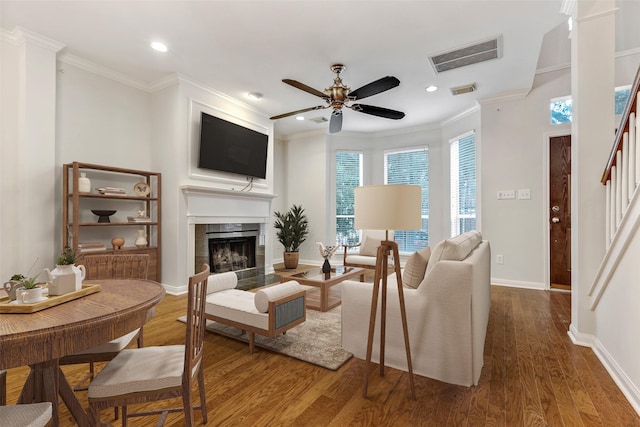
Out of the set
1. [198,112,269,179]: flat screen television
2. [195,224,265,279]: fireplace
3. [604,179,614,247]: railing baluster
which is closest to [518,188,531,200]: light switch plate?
[604,179,614,247]: railing baluster

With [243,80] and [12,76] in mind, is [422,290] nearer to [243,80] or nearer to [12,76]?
[243,80]

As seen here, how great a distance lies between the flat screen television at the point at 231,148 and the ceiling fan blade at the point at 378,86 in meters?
2.12

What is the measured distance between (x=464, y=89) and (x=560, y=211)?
2194mm

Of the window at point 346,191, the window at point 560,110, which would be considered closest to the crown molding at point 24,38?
the window at point 346,191

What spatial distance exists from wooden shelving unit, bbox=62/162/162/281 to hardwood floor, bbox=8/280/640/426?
1.76 m

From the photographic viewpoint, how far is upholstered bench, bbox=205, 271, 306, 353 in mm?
2260

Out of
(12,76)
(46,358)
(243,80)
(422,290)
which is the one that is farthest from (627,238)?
(12,76)

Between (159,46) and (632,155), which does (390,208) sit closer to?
(632,155)

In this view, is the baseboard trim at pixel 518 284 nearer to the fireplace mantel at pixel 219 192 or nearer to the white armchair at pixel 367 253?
the white armchair at pixel 367 253

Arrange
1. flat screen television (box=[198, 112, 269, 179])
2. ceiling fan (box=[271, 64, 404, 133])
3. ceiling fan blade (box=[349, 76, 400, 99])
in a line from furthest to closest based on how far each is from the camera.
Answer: flat screen television (box=[198, 112, 269, 179]) → ceiling fan (box=[271, 64, 404, 133]) → ceiling fan blade (box=[349, 76, 400, 99])

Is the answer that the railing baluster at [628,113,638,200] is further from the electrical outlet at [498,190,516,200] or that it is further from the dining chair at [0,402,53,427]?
the dining chair at [0,402,53,427]

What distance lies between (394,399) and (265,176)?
424cm

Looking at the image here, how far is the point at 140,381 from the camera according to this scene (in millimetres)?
1195

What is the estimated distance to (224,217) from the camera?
181 inches
